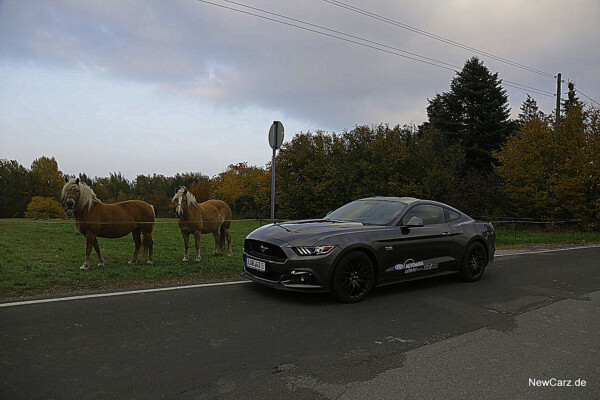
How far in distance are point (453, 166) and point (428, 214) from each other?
85.0 ft

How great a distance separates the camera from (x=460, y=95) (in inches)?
1623

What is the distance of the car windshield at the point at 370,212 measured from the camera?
6.58 meters

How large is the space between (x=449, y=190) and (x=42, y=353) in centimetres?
2633

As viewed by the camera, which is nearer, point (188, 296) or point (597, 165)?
point (188, 296)

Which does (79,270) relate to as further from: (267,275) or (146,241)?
(267,275)

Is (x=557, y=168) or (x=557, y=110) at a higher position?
(x=557, y=110)

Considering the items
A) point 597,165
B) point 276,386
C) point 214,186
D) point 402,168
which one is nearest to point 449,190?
point 402,168

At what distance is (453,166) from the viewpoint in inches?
1217

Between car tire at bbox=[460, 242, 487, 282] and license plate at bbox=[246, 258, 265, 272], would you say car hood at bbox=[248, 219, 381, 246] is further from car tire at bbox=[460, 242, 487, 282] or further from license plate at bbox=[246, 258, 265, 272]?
car tire at bbox=[460, 242, 487, 282]

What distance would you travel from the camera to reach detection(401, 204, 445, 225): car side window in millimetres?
6825

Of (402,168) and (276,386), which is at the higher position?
(402,168)

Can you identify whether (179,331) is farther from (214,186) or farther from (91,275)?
(214,186)

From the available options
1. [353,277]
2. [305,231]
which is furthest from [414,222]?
[305,231]

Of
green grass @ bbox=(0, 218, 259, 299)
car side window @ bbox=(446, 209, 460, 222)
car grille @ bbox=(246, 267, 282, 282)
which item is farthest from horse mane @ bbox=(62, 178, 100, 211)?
car side window @ bbox=(446, 209, 460, 222)
